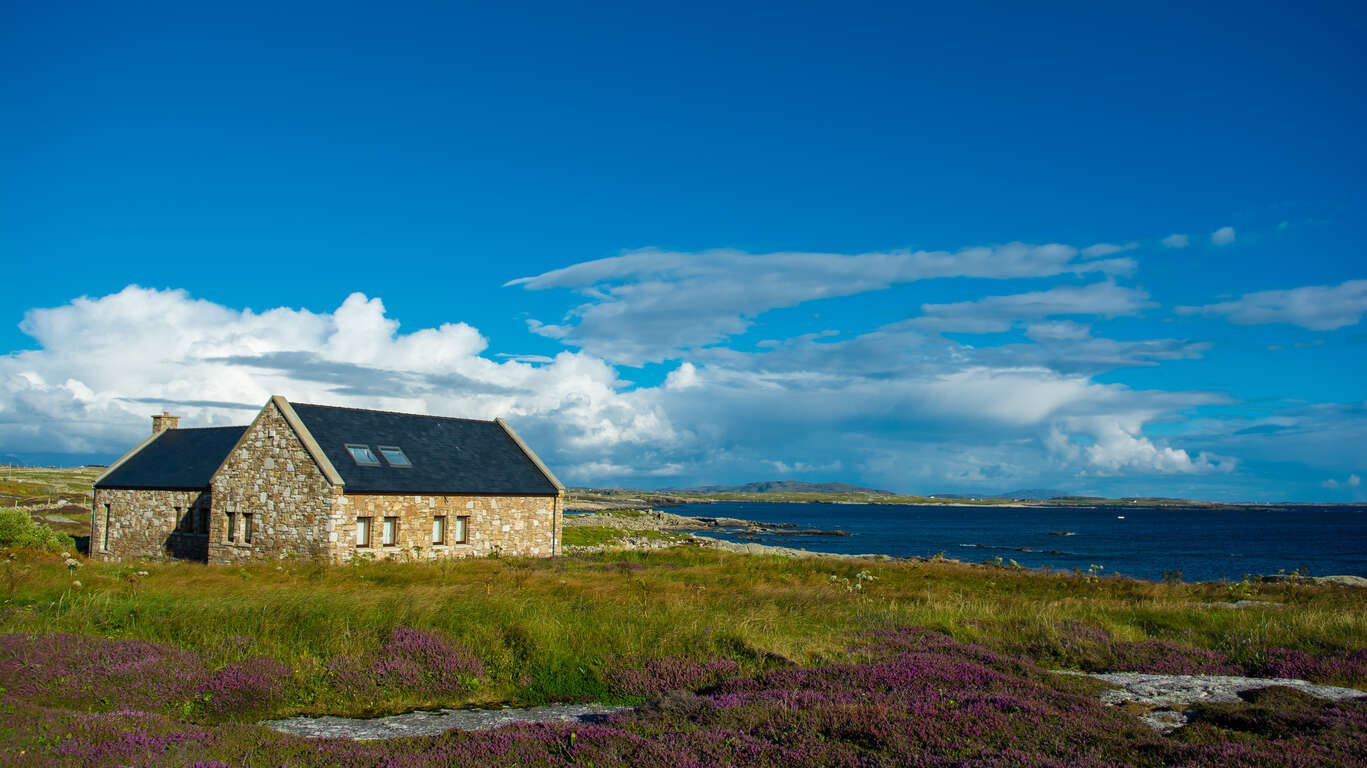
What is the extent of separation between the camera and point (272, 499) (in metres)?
29.7

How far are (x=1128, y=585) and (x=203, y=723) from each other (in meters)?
32.6

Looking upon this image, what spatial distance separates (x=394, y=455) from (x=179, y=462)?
12427 millimetres

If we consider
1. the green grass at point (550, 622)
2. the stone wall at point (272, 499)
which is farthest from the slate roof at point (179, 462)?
the green grass at point (550, 622)

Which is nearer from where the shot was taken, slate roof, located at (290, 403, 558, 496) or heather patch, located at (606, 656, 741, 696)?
heather patch, located at (606, 656, 741, 696)

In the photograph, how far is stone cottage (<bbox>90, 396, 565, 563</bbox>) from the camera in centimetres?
2894

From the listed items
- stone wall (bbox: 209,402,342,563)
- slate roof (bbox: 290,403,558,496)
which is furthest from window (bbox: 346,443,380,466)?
stone wall (bbox: 209,402,342,563)

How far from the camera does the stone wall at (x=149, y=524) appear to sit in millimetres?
33125

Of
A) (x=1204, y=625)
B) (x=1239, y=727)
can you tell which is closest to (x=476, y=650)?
(x=1239, y=727)

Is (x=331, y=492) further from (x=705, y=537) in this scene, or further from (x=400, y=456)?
(x=705, y=537)

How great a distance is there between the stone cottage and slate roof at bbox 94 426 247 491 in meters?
0.08

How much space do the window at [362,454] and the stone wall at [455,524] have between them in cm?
188

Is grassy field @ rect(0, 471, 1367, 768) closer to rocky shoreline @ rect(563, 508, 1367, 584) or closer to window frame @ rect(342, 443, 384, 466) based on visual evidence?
window frame @ rect(342, 443, 384, 466)

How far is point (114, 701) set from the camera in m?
8.23

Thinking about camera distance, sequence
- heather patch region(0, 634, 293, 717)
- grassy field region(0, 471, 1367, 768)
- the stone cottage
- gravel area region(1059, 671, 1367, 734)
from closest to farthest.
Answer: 1. grassy field region(0, 471, 1367, 768)
2. heather patch region(0, 634, 293, 717)
3. gravel area region(1059, 671, 1367, 734)
4. the stone cottage
